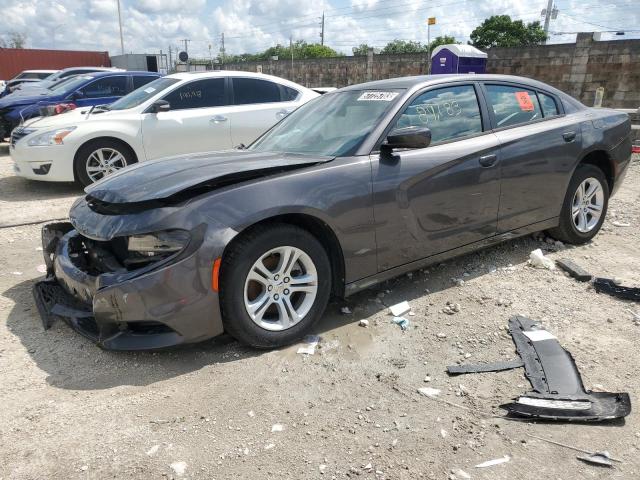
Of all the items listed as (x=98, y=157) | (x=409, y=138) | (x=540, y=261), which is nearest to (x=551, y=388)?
(x=409, y=138)

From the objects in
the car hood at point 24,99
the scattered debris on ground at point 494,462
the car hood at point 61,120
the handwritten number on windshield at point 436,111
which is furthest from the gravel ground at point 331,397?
the car hood at point 24,99

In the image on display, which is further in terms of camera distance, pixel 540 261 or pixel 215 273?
pixel 540 261

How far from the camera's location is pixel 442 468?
2229mm

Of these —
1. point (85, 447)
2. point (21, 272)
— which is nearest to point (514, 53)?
point (21, 272)

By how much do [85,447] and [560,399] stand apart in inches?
90.2

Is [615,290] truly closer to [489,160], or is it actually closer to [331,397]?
[489,160]

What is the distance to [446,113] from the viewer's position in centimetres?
389

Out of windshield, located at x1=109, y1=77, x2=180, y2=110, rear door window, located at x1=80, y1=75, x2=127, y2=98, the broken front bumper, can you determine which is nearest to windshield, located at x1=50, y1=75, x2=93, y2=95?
rear door window, located at x1=80, y1=75, x2=127, y2=98

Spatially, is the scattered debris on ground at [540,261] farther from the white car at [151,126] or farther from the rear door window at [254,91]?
the rear door window at [254,91]

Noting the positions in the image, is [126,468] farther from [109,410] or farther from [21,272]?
[21,272]

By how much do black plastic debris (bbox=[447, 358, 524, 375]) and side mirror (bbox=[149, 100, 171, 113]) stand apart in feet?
18.0

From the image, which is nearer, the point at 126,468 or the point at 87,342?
the point at 126,468

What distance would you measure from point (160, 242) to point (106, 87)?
27.9 feet

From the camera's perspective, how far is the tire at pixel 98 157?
277 inches
